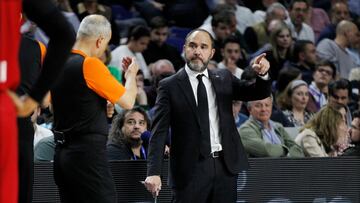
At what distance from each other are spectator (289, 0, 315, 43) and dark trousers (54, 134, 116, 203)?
8.82 metres

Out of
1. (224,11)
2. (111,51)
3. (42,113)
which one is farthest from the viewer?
(224,11)

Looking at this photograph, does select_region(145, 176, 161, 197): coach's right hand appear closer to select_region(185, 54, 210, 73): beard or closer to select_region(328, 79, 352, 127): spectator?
select_region(185, 54, 210, 73): beard

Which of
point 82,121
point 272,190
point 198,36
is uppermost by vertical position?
point 198,36

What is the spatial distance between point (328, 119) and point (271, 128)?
613mm

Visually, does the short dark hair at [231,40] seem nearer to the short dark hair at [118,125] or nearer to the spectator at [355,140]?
the spectator at [355,140]

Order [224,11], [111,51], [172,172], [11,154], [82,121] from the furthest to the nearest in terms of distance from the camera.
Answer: [224,11]
[111,51]
[172,172]
[82,121]
[11,154]

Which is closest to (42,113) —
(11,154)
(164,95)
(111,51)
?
(111,51)

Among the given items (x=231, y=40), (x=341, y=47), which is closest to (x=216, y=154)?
(x=231, y=40)

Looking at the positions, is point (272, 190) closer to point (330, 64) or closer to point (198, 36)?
point (198, 36)

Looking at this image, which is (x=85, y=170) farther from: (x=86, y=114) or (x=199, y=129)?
(x=199, y=129)

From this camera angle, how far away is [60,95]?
7.04 metres

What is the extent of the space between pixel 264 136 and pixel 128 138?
1632 millimetres

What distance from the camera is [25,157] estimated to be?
616cm

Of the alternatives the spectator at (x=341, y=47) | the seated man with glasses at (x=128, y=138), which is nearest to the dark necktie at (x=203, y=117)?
the seated man with glasses at (x=128, y=138)
